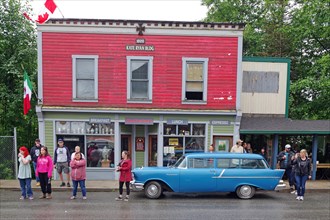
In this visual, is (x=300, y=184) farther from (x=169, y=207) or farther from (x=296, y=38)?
(x=296, y=38)

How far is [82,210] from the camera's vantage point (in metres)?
9.03

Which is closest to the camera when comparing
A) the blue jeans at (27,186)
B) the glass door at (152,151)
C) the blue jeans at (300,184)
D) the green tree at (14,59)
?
the blue jeans at (27,186)

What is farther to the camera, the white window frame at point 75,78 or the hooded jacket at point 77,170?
the white window frame at point 75,78

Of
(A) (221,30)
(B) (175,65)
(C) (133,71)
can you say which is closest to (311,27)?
(A) (221,30)

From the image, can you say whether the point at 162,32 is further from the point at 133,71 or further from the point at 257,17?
the point at 257,17

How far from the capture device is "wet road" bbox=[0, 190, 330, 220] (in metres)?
8.59

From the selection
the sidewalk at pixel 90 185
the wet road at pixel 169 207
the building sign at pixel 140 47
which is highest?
the building sign at pixel 140 47

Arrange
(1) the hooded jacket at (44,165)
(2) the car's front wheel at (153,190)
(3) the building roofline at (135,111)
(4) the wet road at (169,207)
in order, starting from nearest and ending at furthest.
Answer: (4) the wet road at (169,207)
(1) the hooded jacket at (44,165)
(2) the car's front wheel at (153,190)
(3) the building roofline at (135,111)

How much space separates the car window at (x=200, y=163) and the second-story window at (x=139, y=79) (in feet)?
14.1

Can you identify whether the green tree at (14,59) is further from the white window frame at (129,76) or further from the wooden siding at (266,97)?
the wooden siding at (266,97)

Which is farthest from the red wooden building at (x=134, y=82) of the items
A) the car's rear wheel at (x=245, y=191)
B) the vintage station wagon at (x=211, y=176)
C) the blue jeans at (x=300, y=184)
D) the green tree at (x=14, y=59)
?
the green tree at (x=14, y=59)

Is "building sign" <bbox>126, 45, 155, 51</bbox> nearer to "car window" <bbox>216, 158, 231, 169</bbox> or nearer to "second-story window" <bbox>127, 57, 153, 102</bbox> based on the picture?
"second-story window" <bbox>127, 57, 153, 102</bbox>

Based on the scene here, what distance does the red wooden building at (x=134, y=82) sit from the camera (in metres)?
14.0

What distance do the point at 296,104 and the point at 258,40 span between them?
5.54 m
